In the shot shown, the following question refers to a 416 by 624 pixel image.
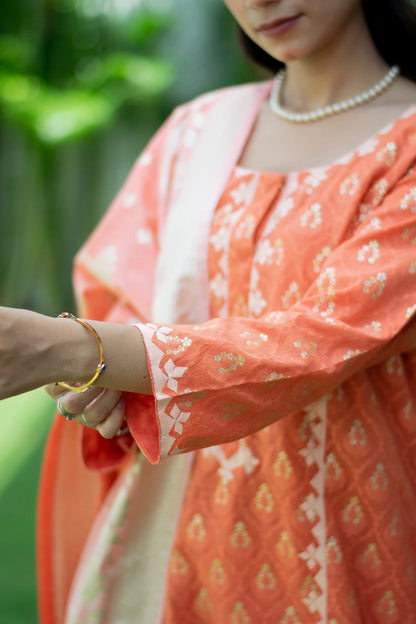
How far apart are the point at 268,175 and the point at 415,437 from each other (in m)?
0.42

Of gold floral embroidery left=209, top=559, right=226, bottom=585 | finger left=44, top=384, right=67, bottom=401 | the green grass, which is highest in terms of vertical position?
finger left=44, top=384, right=67, bottom=401

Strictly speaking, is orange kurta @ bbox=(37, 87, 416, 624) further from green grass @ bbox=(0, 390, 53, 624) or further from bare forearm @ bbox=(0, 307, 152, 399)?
green grass @ bbox=(0, 390, 53, 624)

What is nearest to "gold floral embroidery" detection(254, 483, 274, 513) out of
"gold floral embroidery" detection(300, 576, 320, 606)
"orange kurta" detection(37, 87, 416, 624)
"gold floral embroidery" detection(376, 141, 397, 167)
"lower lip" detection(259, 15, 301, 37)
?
"orange kurta" detection(37, 87, 416, 624)

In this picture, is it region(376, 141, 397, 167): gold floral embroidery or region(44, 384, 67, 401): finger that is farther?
region(376, 141, 397, 167): gold floral embroidery

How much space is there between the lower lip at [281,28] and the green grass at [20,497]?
58.4 inches

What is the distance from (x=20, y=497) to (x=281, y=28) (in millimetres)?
1853

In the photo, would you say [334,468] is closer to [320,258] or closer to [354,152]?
[320,258]

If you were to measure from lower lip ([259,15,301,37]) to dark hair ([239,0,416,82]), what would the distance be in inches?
6.9

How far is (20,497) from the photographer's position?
252 centimetres

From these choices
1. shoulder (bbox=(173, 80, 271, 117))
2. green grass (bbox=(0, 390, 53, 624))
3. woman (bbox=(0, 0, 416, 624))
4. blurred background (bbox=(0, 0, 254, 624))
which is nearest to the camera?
woman (bbox=(0, 0, 416, 624))

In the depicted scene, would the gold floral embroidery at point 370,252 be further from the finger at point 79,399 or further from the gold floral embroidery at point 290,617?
the gold floral embroidery at point 290,617

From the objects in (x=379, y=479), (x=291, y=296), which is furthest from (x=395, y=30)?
(x=379, y=479)

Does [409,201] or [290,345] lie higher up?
[409,201]

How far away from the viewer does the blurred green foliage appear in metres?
3.86
